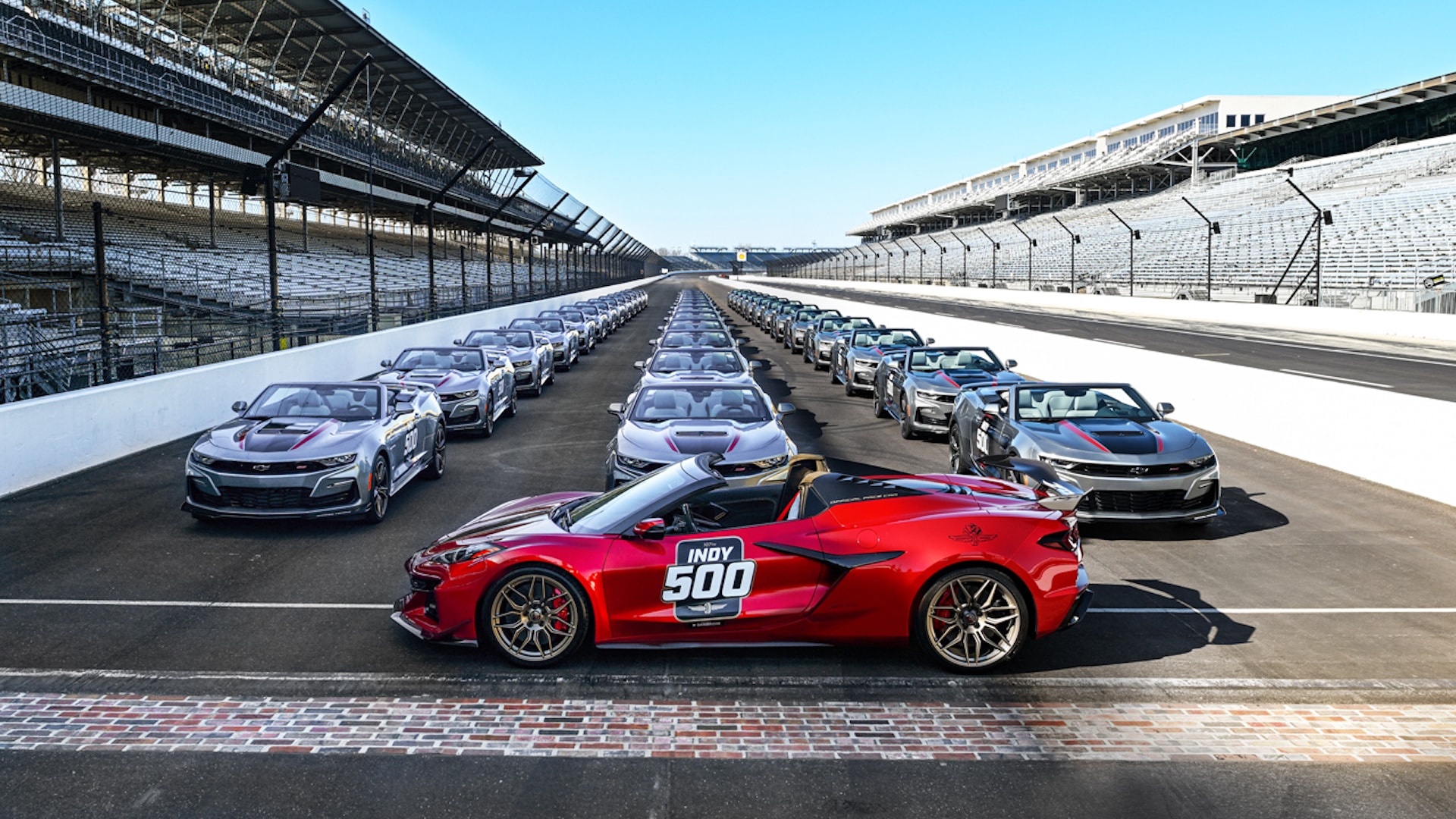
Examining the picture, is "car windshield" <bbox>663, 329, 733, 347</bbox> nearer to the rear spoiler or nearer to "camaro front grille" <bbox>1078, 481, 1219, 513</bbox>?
"camaro front grille" <bbox>1078, 481, 1219, 513</bbox>

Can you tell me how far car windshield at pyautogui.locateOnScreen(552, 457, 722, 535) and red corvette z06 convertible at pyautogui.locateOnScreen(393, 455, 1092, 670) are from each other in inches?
2.6

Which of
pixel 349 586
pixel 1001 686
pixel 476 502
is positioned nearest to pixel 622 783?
pixel 1001 686

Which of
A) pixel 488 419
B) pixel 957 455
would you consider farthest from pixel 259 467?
pixel 957 455

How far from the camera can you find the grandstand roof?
38.8m

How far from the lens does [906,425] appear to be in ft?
49.6

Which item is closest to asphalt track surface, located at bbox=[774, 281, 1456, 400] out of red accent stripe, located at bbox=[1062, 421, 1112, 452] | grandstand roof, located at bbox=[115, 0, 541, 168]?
red accent stripe, located at bbox=[1062, 421, 1112, 452]

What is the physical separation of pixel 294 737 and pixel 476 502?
574cm

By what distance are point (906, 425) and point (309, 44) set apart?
3864cm

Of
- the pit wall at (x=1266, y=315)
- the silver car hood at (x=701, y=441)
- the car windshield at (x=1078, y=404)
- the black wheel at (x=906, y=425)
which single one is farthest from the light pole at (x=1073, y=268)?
the silver car hood at (x=701, y=441)

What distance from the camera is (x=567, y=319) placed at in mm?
33875

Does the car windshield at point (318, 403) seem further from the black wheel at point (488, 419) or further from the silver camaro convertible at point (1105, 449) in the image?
the silver camaro convertible at point (1105, 449)

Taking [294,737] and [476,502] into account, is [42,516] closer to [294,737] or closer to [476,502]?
[476,502]

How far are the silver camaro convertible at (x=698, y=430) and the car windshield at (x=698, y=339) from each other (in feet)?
25.8

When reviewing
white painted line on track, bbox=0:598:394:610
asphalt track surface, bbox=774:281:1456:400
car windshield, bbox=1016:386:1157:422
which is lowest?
white painted line on track, bbox=0:598:394:610
